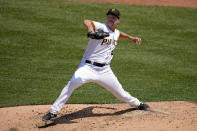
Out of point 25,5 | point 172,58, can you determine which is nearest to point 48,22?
point 25,5

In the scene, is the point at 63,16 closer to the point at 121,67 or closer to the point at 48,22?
the point at 48,22

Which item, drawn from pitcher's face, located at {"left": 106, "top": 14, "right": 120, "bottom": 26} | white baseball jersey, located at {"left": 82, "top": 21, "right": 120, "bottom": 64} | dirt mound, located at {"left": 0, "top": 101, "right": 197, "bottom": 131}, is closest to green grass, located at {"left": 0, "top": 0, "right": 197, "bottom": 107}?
dirt mound, located at {"left": 0, "top": 101, "right": 197, "bottom": 131}

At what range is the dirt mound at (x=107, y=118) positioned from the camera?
518cm

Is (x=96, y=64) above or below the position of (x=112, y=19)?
below

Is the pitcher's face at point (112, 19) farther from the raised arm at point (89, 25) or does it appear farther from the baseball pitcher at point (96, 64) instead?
the raised arm at point (89, 25)

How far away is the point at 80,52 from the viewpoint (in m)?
9.68

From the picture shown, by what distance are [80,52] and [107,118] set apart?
4.23 m

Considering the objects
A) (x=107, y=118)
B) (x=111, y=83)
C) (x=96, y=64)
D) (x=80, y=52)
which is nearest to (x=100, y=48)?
(x=96, y=64)

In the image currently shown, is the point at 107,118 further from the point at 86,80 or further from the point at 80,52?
the point at 80,52

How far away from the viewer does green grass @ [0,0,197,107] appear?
7.41m

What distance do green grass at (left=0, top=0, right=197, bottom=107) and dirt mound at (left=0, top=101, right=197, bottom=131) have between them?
0.53 meters

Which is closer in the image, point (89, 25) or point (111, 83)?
point (89, 25)

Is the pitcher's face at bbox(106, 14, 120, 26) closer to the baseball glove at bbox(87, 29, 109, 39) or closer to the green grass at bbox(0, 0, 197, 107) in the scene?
the baseball glove at bbox(87, 29, 109, 39)

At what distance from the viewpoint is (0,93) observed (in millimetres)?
7145
